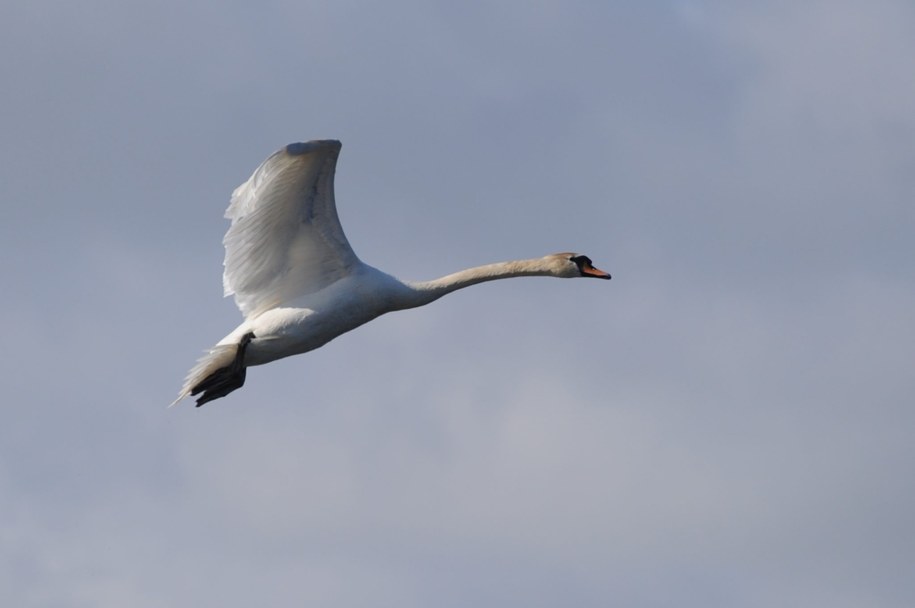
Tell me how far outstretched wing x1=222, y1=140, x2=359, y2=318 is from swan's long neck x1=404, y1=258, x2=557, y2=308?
797mm

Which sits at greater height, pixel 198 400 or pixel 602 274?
pixel 602 274

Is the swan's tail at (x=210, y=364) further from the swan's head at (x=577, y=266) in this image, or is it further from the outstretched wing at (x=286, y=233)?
the swan's head at (x=577, y=266)

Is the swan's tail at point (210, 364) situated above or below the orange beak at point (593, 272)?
below

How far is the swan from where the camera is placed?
2362 centimetres

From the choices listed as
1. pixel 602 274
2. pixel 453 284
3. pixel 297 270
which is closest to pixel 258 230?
pixel 297 270

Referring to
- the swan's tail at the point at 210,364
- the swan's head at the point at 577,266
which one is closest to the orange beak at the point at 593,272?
the swan's head at the point at 577,266

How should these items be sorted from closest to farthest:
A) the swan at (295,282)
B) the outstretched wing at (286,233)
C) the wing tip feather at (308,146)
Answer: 1. the wing tip feather at (308,146)
2. the outstretched wing at (286,233)
3. the swan at (295,282)

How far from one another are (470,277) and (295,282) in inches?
76.0

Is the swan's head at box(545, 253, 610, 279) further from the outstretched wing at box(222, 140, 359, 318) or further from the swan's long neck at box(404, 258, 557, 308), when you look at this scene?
the outstretched wing at box(222, 140, 359, 318)

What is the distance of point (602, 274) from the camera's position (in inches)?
977

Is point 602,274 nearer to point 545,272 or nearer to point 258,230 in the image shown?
point 545,272

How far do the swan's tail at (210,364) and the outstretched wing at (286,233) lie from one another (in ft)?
2.57

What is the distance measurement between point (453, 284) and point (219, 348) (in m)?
2.64

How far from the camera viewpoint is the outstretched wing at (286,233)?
22.8m
